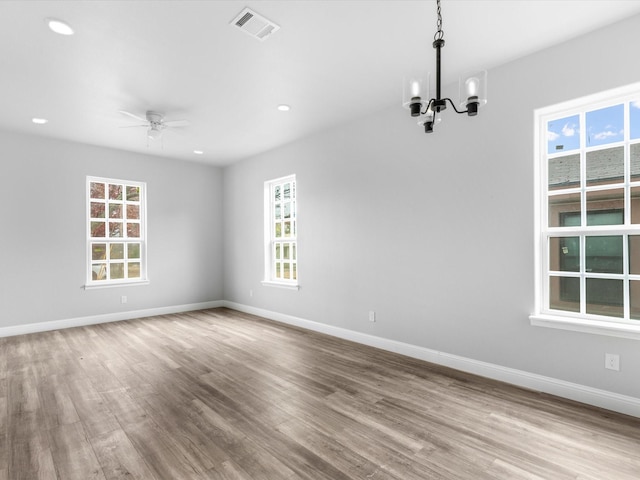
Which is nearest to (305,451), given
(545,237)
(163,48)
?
(545,237)

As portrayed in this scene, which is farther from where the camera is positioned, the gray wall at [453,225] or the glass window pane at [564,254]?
the glass window pane at [564,254]

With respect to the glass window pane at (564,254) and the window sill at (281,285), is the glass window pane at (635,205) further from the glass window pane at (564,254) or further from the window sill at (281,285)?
the window sill at (281,285)

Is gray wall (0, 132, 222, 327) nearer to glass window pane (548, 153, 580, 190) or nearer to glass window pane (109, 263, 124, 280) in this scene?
glass window pane (109, 263, 124, 280)

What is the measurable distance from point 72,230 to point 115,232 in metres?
0.63

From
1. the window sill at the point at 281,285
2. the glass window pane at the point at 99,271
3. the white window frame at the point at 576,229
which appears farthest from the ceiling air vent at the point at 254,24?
the glass window pane at the point at 99,271

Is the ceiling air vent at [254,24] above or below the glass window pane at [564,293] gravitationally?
above

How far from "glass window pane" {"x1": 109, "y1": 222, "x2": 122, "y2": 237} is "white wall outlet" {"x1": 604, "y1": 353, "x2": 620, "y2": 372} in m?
6.61

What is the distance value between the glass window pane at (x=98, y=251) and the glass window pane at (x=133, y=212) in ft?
2.11

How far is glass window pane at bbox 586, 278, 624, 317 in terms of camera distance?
263 cm

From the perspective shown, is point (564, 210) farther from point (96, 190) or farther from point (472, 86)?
point (96, 190)

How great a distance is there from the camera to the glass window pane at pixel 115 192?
18.9 feet

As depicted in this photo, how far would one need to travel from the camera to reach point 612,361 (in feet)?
8.30

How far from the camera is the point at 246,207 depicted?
6.41 m

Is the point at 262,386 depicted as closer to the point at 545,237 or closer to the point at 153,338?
the point at 153,338
